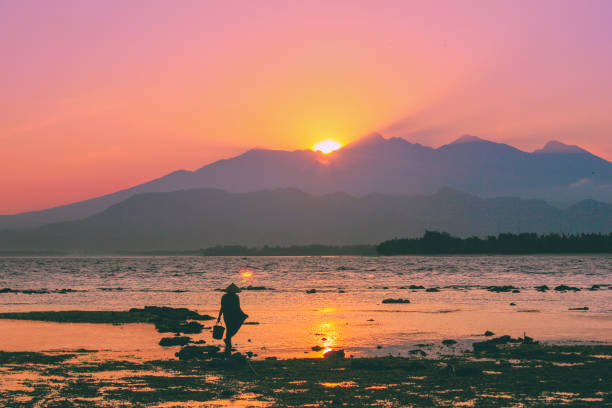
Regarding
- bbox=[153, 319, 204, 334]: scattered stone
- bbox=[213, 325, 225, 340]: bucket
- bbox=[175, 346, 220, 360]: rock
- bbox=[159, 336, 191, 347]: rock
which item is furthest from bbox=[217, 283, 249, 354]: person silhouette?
bbox=[153, 319, 204, 334]: scattered stone

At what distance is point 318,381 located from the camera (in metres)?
25.1

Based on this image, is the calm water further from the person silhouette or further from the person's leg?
the person's leg

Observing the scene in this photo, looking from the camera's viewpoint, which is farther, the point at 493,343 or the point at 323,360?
the point at 493,343

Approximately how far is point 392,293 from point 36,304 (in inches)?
1562

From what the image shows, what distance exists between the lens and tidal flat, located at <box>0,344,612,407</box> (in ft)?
71.6

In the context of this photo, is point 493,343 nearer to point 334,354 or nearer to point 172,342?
point 334,354

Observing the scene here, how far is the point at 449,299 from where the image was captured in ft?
240

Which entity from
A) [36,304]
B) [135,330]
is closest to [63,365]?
[135,330]

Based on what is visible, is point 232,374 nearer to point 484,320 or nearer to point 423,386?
point 423,386

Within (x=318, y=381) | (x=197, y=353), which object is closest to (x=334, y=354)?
(x=197, y=353)

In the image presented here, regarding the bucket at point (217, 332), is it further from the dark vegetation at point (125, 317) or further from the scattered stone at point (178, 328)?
the dark vegetation at point (125, 317)

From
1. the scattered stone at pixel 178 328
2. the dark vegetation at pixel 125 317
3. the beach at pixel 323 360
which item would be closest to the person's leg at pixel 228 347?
the beach at pixel 323 360

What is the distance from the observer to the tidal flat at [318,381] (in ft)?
71.6

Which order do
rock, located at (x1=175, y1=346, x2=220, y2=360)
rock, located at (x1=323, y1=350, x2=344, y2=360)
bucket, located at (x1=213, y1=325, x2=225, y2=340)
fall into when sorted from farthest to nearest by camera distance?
bucket, located at (x1=213, y1=325, x2=225, y2=340) → rock, located at (x1=175, y1=346, x2=220, y2=360) → rock, located at (x1=323, y1=350, x2=344, y2=360)
